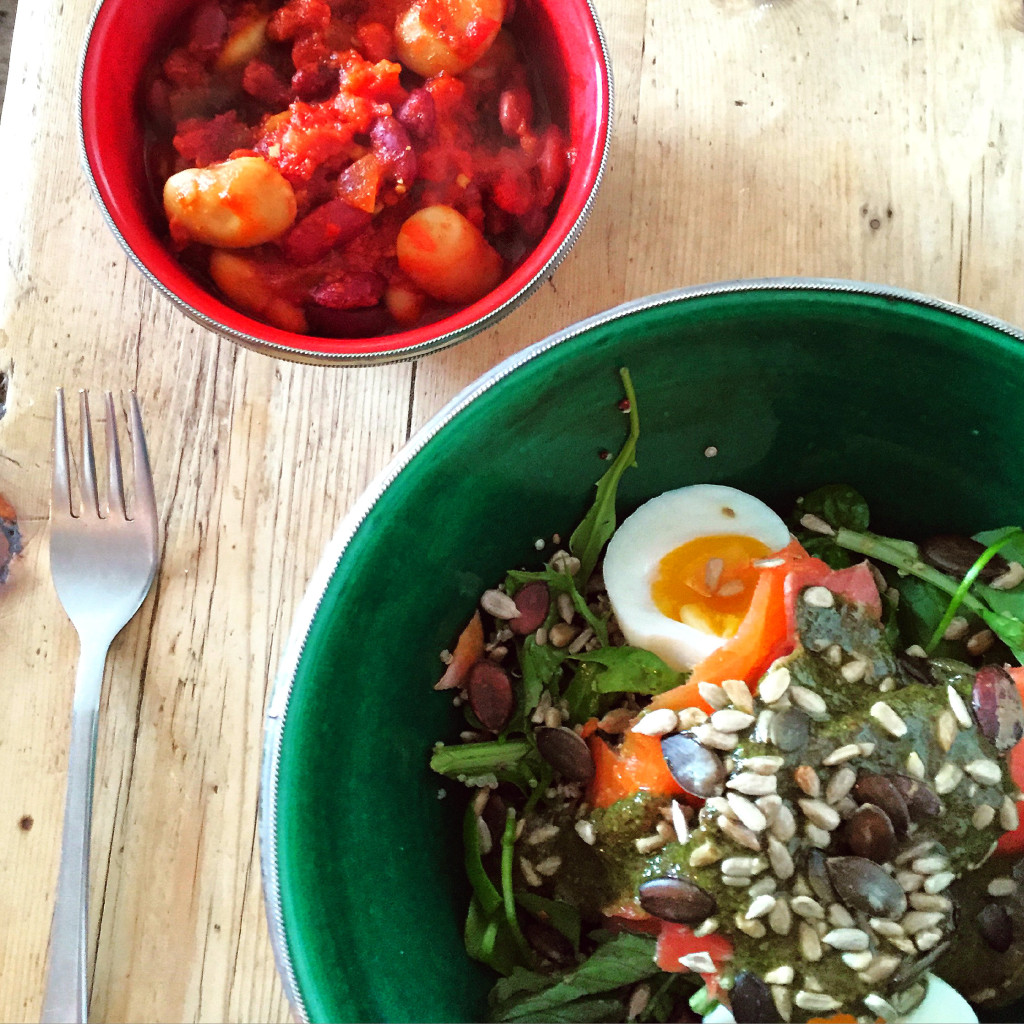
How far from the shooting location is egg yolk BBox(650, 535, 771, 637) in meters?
0.94

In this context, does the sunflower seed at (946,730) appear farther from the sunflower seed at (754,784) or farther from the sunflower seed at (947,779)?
the sunflower seed at (754,784)

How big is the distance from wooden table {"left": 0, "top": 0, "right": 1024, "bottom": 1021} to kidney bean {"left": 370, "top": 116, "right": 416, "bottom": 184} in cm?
19

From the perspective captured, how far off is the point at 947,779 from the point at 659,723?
234 millimetres

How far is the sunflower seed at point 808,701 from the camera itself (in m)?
0.82

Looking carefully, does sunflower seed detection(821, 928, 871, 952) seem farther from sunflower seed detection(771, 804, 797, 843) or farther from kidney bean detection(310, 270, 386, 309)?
kidney bean detection(310, 270, 386, 309)

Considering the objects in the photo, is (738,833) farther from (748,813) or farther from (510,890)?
(510,890)

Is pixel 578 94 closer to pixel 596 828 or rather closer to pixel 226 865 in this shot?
pixel 596 828

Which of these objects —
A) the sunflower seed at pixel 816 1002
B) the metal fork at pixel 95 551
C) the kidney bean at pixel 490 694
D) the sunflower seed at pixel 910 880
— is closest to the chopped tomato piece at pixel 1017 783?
the sunflower seed at pixel 910 880

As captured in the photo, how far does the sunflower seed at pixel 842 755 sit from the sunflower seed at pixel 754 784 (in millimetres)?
47

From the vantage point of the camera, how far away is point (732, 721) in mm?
808

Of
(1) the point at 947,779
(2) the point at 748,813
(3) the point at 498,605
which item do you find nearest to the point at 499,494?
(3) the point at 498,605

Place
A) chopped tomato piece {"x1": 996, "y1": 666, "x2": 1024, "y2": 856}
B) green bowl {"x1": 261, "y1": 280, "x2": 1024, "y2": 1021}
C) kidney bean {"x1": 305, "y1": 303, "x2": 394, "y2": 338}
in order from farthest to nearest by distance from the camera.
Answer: kidney bean {"x1": 305, "y1": 303, "x2": 394, "y2": 338} → chopped tomato piece {"x1": 996, "y1": 666, "x2": 1024, "y2": 856} → green bowl {"x1": 261, "y1": 280, "x2": 1024, "y2": 1021}

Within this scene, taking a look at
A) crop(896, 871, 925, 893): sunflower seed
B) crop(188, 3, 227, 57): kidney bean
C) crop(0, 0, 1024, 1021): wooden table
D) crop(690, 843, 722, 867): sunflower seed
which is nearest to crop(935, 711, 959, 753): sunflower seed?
crop(896, 871, 925, 893): sunflower seed

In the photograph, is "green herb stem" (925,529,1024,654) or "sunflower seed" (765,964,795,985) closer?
"sunflower seed" (765,964,795,985)
